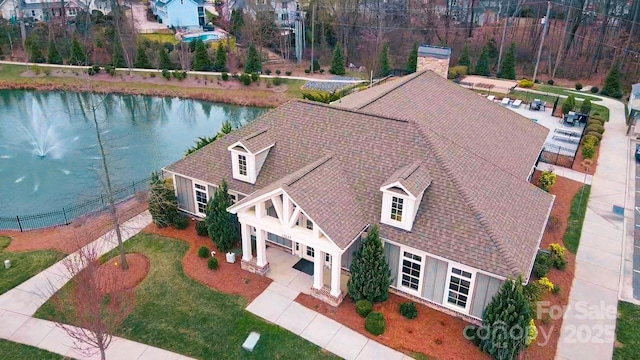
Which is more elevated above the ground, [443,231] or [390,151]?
[390,151]

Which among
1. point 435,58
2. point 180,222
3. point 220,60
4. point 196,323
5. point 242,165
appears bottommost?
point 196,323

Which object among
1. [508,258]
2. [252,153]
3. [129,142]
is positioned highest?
[252,153]

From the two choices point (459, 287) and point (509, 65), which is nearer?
point (459, 287)

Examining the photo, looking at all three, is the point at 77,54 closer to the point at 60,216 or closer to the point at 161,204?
the point at 60,216

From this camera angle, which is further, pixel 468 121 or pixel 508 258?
pixel 468 121

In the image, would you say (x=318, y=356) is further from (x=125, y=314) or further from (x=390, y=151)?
(x=390, y=151)

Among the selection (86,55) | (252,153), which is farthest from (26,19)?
(252,153)

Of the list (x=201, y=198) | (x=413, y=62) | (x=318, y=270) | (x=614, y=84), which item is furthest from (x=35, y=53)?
(x=614, y=84)
